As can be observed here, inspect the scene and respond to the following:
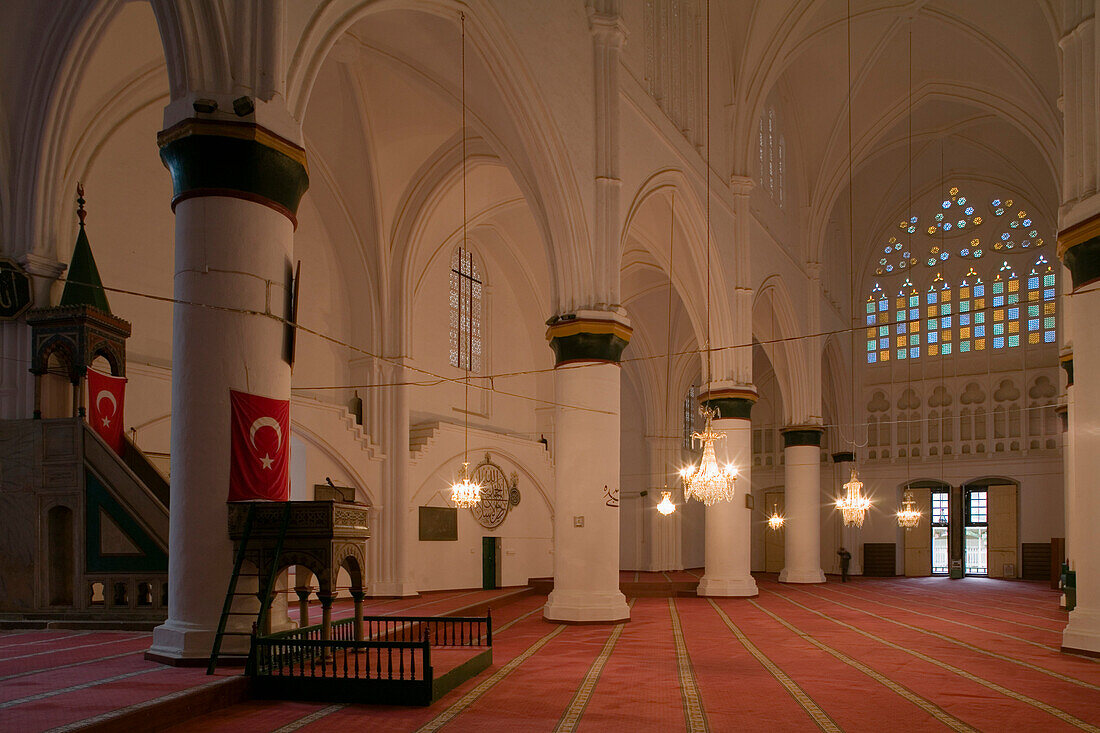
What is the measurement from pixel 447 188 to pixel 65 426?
9192 millimetres

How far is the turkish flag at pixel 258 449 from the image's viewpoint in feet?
23.4

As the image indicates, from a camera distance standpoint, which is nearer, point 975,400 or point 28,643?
point 28,643

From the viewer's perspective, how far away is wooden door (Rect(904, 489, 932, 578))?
2900 cm

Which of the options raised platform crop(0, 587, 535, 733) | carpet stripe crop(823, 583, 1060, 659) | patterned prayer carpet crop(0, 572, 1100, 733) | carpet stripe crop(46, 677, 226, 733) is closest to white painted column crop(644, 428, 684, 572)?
carpet stripe crop(823, 583, 1060, 659)

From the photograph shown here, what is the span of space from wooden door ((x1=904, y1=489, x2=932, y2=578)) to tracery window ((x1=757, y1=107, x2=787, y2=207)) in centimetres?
1169

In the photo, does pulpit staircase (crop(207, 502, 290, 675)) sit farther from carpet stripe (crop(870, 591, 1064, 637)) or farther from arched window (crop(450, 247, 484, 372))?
arched window (crop(450, 247, 484, 372))

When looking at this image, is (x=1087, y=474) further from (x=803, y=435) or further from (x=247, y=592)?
(x=803, y=435)

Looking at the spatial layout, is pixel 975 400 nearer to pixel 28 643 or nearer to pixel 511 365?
pixel 511 365

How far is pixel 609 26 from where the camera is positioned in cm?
1378

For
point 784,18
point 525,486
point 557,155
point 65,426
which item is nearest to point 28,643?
point 65,426

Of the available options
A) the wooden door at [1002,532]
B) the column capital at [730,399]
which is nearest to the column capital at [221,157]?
the column capital at [730,399]

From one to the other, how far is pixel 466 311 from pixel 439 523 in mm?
4993

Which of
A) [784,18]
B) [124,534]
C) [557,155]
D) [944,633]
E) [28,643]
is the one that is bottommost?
[944,633]

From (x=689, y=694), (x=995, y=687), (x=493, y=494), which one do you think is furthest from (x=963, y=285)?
(x=689, y=694)
